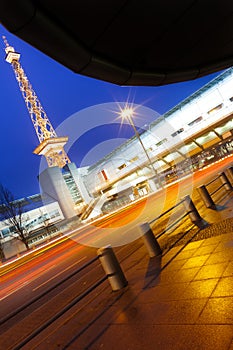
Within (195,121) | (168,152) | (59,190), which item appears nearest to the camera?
(59,190)

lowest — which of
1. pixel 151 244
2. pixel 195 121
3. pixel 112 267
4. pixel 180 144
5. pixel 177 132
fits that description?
pixel 151 244

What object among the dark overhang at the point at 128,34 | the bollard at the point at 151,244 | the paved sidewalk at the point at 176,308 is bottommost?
the paved sidewalk at the point at 176,308

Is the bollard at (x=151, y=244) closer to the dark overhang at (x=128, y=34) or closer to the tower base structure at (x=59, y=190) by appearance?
the dark overhang at (x=128, y=34)

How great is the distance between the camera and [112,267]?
5438mm

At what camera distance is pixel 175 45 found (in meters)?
5.27

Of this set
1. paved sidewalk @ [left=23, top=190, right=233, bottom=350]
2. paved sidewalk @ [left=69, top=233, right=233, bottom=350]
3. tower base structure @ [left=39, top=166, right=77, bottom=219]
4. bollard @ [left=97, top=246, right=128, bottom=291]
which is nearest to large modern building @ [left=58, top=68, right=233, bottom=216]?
tower base structure @ [left=39, top=166, right=77, bottom=219]

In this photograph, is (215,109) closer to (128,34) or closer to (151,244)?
(151,244)

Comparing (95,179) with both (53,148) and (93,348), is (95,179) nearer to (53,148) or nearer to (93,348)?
(53,148)

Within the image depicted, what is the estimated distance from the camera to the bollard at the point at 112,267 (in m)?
5.41

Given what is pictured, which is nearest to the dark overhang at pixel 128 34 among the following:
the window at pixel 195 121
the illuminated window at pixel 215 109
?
the illuminated window at pixel 215 109

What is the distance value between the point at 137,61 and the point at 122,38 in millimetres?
936

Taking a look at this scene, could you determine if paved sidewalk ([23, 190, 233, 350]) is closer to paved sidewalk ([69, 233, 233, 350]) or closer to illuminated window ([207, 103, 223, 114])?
paved sidewalk ([69, 233, 233, 350])

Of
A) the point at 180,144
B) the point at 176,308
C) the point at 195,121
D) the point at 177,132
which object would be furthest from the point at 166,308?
the point at 177,132

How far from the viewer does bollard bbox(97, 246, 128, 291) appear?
5410 mm
